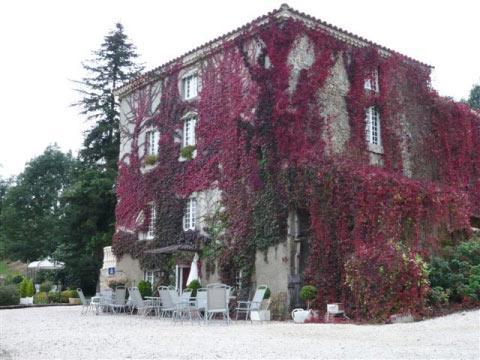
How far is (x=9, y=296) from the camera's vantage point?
25.6 m

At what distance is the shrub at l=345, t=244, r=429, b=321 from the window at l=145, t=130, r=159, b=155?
42.7ft

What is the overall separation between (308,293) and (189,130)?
9.58 metres

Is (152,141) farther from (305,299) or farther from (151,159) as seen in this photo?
(305,299)

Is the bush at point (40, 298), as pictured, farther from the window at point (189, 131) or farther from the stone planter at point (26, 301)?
the window at point (189, 131)

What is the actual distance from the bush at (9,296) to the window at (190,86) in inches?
460

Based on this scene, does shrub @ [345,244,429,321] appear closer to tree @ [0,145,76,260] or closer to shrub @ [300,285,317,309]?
shrub @ [300,285,317,309]

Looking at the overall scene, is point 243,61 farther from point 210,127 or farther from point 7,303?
point 7,303

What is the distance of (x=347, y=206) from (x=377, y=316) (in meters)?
3.70

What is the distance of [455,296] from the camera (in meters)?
16.2

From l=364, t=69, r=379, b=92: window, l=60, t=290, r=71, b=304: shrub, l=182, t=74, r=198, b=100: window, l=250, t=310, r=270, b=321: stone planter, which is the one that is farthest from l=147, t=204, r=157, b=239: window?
l=364, t=69, r=379, b=92: window

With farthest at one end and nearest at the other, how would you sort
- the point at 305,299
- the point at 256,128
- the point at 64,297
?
the point at 64,297 < the point at 256,128 < the point at 305,299

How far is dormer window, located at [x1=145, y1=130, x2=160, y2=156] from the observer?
84.4 feet

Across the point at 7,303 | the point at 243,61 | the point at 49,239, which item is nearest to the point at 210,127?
the point at 243,61

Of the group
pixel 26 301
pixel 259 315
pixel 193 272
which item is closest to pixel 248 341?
pixel 259 315
